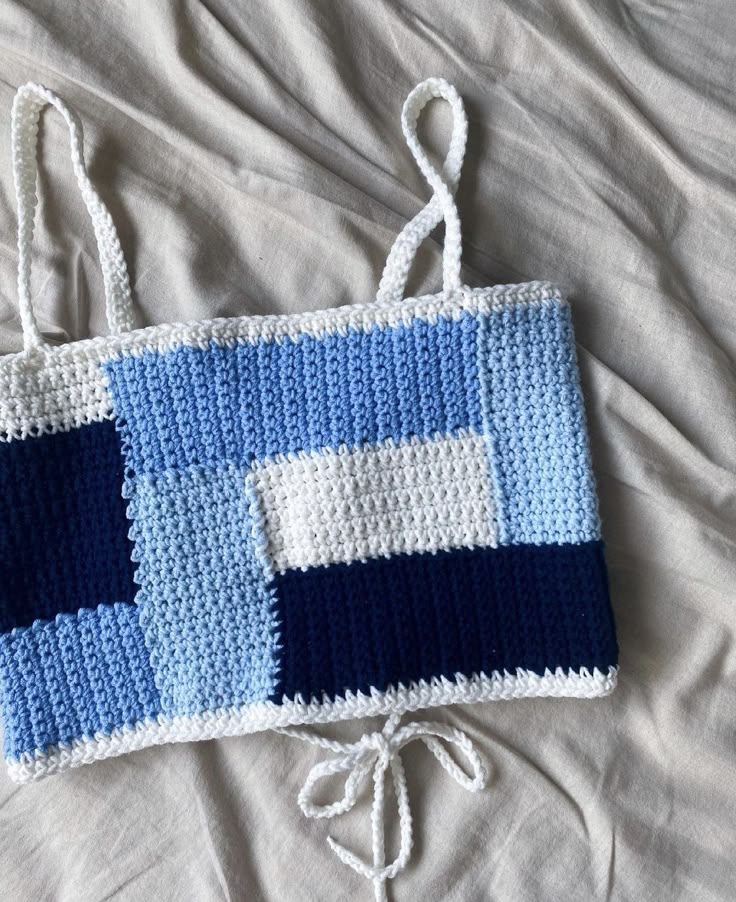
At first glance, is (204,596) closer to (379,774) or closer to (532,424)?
(379,774)

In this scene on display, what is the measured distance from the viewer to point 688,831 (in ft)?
3.22

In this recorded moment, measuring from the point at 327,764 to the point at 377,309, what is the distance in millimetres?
493

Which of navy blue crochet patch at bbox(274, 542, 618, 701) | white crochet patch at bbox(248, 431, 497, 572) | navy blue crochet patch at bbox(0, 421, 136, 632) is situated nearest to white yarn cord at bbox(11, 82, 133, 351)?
navy blue crochet patch at bbox(0, 421, 136, 632)

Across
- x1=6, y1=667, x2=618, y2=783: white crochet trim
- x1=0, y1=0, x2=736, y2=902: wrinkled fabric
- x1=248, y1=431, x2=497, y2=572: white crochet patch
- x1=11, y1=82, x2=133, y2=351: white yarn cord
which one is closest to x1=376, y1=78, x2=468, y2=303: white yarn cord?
x1=0, y1=0, x2=736, y2=902: wrinkled fabric

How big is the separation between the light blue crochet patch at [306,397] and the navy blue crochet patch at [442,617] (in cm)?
14

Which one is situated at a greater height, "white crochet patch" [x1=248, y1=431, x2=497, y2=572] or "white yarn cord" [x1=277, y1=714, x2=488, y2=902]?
"white crochet patch" [x1=248, y1=431, x2=497, y2=572]

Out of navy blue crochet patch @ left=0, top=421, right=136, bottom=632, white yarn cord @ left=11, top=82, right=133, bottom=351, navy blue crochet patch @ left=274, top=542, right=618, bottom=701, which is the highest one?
white yarn cord @ left=11, top=82, right=133, bottom=351

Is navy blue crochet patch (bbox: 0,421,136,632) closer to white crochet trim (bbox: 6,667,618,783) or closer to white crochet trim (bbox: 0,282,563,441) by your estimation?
white crochet trim (bbox: 0,282,563,441)

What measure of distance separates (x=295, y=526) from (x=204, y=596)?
12cm

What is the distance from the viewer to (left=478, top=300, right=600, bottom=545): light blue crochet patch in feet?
3.09

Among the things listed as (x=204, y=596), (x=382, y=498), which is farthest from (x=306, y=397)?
(x=204, y=596)

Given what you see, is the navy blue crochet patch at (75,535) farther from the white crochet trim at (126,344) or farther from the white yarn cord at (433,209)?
the white yarn cord at (433,209)

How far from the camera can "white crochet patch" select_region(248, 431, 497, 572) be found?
37.0 inches

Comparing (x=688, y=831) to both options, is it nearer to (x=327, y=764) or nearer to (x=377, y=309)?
(x=327, y=764)
